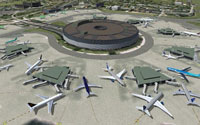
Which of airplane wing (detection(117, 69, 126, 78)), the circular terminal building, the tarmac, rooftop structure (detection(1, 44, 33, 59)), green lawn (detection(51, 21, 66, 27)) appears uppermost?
green lawn (detection(51, 21, 66, 27))

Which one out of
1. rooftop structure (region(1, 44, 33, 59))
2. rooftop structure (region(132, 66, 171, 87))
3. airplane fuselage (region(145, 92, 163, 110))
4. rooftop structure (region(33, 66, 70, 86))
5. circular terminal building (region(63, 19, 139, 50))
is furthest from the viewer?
circular terminal building (region(63, 19, 139, 50))

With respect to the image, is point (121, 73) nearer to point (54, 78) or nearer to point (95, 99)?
point (95, 99)

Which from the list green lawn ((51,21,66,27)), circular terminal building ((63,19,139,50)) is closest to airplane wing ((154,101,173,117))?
circular terminal building ((63,19,139,50))

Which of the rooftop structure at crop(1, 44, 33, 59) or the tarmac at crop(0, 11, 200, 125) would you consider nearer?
the tarmac at crop(0, 11, 200, 125)

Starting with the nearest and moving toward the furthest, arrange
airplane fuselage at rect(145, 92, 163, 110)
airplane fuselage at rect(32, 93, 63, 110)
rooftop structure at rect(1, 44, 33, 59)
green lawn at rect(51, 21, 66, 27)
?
airplane fuselage at rect(32, 93, 63, 110) < airplane fuselage at rect(145, 92, 163, 110) < rooftop structure at rect(1, 44, 33, 59) < green lawn at rect(51, 21, 66, 27)

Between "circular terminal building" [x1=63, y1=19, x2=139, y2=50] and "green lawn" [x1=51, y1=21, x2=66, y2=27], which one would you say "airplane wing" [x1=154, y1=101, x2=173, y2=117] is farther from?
"green lawn" [x1=51, y1=21, x2=66, y2=27]

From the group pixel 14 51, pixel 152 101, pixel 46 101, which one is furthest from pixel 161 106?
pixel 14 51

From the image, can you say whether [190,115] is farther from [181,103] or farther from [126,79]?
[126,79]

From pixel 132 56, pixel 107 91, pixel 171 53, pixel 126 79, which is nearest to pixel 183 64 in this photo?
pixel 171 53
